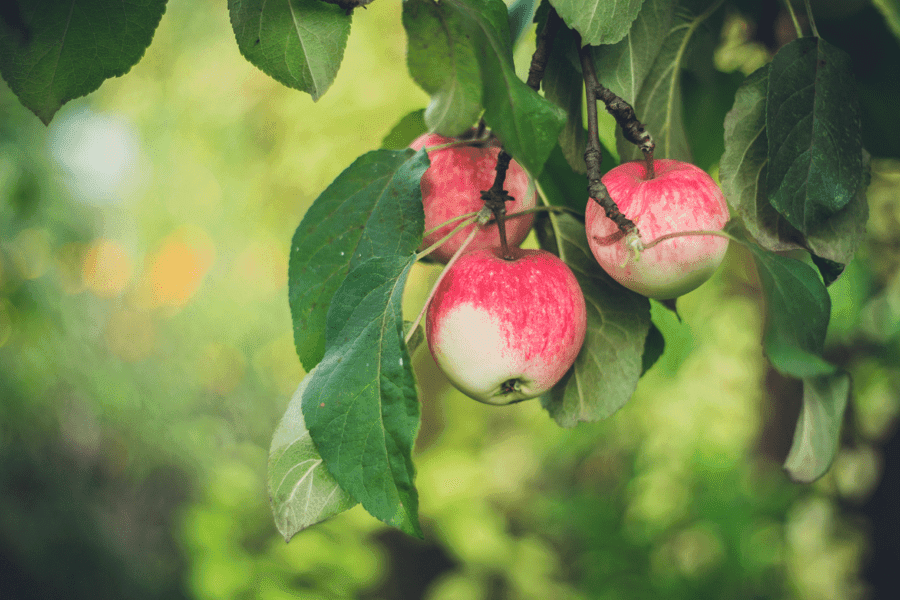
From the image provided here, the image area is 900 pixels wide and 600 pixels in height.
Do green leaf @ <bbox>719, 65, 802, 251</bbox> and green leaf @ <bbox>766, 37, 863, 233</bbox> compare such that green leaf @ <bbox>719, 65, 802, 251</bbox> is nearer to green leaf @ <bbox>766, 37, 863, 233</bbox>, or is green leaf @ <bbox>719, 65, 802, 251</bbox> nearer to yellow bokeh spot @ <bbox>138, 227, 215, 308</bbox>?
green leaf @ <bbox>766, 37, 863, 233</bbox>

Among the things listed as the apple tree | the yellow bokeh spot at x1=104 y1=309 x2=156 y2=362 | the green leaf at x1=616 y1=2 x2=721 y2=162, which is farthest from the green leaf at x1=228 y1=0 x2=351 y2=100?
the yellow bokeh spot at x1=104 y1=309 x2=156 y2=362

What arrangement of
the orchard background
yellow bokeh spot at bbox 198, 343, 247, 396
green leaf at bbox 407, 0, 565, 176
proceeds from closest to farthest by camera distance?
1. green leaf at bbox 407, 0, 565, 176
2. the orchard background
3. yellow bokeh spot at bbox 198, 343, 247, 396

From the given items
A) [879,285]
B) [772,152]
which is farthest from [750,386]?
[772,152]

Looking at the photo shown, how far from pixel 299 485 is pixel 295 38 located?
26cm

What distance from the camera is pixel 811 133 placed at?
1.10 ft

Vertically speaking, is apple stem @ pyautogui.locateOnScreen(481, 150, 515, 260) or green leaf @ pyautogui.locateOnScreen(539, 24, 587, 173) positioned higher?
green leaf @ pyautogui.locateOnScreen(539, 24, 587, 173)

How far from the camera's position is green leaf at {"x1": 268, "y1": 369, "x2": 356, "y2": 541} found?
321 mm

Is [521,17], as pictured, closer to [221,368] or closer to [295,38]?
[295,38]

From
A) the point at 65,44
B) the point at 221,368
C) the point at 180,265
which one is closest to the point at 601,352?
the point at 65,44

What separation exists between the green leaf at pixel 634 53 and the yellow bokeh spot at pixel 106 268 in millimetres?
3190

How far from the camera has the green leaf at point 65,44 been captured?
34 centimetres

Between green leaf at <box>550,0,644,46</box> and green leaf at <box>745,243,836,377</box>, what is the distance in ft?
0.44

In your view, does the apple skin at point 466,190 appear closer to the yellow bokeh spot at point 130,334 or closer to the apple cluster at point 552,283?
the apple cluster at point 552,283

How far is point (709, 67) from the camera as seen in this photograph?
51 centimetres
